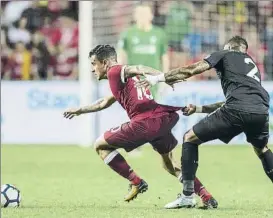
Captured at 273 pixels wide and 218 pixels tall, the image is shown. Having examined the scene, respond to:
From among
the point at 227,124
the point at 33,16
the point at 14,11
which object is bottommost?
the point at 227,124

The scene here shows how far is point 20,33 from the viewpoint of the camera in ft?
68.8

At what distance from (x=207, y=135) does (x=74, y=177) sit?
450 centimetres

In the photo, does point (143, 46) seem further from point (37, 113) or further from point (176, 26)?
point (176, 26)

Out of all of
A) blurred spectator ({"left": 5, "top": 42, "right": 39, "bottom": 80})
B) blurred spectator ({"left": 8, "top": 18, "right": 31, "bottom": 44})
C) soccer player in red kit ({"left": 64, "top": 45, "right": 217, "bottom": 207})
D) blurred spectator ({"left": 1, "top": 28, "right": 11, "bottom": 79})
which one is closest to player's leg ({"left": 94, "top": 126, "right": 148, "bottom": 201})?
soccer player in red kit ({"left": 64, "top": 45, "right": 217, "bottom": 207})

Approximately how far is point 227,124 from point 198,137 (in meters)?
0.30

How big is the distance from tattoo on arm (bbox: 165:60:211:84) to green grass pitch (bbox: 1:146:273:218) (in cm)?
120

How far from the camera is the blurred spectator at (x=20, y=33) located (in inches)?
826

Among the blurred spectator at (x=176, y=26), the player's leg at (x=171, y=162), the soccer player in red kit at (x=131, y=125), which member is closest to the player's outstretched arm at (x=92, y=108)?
the soccer player in red kit at (x=131, y=125)

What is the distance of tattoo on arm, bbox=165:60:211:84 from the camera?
8570 mm

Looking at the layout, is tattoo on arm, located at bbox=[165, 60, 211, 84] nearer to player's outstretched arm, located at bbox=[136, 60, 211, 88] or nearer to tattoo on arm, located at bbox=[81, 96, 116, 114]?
player's outstretched arm, located at bbox=[136, 60, 211, 88]

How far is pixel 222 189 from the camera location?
11.5 m

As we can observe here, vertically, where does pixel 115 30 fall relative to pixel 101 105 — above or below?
above

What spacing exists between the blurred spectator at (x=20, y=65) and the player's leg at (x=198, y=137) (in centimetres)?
1183

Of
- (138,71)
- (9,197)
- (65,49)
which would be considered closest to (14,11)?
(65,49)
